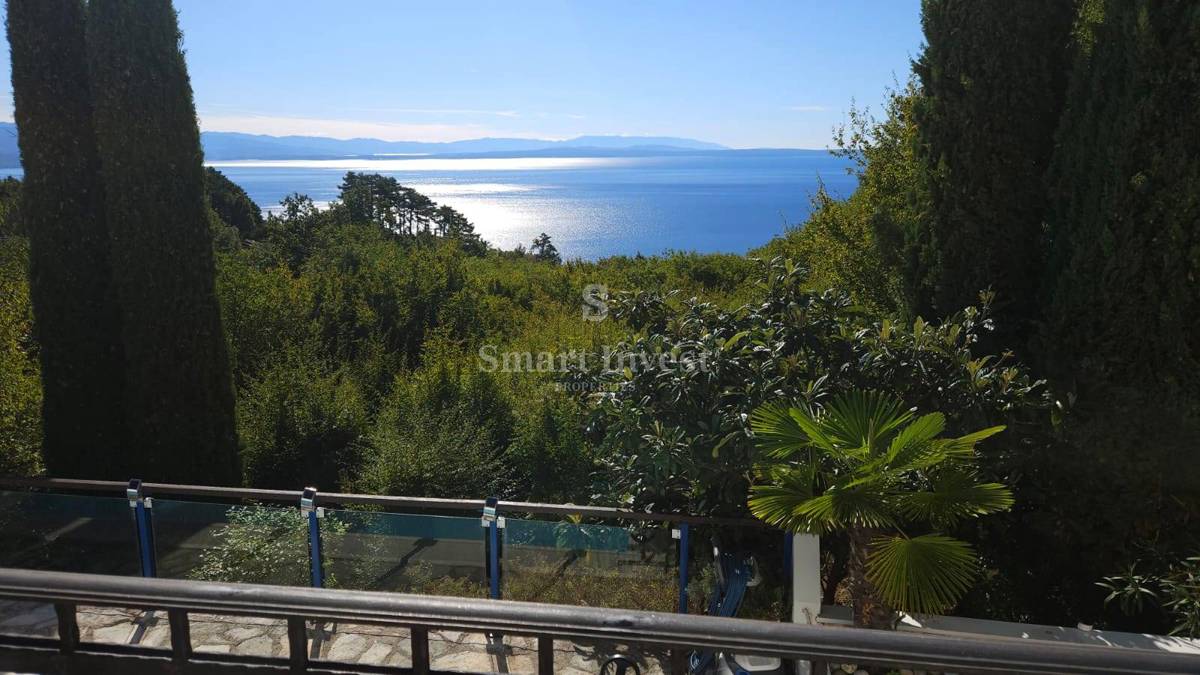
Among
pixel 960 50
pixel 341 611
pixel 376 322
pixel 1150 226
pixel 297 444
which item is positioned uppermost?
pixel 960 50

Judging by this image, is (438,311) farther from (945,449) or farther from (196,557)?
(945,449)

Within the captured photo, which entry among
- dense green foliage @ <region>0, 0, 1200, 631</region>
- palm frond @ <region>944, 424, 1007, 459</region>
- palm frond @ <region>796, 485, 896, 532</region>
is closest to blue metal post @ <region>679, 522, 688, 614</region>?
dense green foliage @ <region>0, 0, 1200, 631</region>

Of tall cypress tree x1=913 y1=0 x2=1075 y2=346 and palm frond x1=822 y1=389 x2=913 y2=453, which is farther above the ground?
tall cypress tree x1=913 y1=0 x2=1075 y2=346

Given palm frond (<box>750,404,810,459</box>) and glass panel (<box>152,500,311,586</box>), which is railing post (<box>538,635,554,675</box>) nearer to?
palm frond (<box>750,404,810,459</box>)

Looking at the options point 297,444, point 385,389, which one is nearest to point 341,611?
point 297,444

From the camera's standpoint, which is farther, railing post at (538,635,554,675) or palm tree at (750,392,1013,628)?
palm tree at (750,392,1013,628)

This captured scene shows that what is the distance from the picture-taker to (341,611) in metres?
1.60

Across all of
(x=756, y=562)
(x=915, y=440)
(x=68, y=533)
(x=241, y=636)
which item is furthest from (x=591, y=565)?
(x=68, y=533)

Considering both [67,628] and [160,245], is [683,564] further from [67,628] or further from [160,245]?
[160,245]

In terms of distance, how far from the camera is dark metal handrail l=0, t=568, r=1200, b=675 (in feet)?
4.58

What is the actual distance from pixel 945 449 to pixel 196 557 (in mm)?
4359

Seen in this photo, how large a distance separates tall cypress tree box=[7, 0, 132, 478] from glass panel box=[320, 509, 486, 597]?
3.74m

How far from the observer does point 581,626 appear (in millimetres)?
1499

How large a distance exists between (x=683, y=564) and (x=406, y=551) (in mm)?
1623
